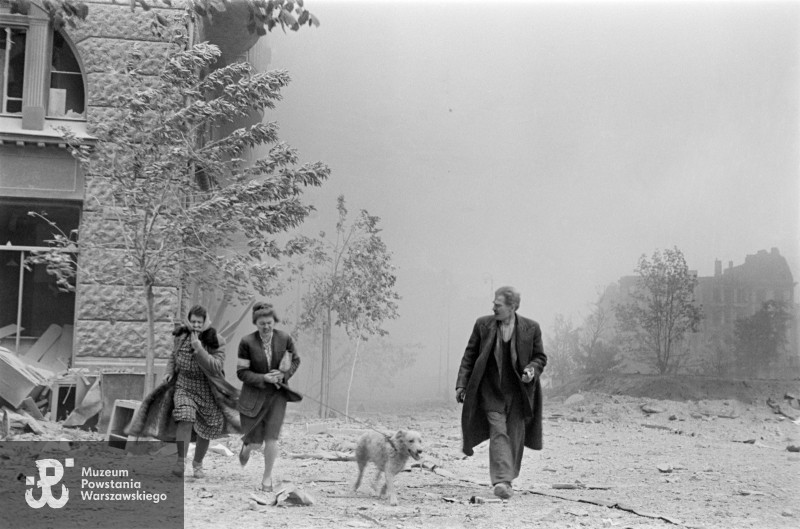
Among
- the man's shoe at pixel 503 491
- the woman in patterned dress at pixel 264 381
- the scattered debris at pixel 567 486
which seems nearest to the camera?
the woman in patterned dress at pixel 264 381

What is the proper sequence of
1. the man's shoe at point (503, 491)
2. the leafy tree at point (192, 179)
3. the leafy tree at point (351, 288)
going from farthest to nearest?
1. the leafy tree at point (351, 288)
2. the leafy tree at point (192, 179)
3. the man's shoe at point (503, 491)

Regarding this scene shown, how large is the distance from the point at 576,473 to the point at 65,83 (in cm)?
829

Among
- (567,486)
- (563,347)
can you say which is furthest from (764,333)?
(567,486)

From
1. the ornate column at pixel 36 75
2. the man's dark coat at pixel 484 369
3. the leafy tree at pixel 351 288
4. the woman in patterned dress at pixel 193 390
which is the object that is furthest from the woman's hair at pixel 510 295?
the ornate column at pixel 36 75

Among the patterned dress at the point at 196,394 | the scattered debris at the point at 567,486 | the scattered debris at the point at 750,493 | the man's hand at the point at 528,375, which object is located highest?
the man's hand at the point at 528,375

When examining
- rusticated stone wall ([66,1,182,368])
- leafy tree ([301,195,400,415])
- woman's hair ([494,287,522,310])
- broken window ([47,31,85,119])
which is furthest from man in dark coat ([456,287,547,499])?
broken window ([47,31,85,119])

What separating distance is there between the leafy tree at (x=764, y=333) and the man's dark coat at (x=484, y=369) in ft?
26.0

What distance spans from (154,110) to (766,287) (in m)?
9.88

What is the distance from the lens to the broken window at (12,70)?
37.9ft

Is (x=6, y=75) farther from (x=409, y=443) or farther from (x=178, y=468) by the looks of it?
(x=409, y=443)

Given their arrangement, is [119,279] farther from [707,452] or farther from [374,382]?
[707,452]

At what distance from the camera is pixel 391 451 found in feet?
23.4

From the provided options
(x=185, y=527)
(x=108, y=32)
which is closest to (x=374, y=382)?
(x=108, y=32)

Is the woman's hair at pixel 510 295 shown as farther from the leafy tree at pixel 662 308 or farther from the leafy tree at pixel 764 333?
the leafy tree at pixel 764 333
